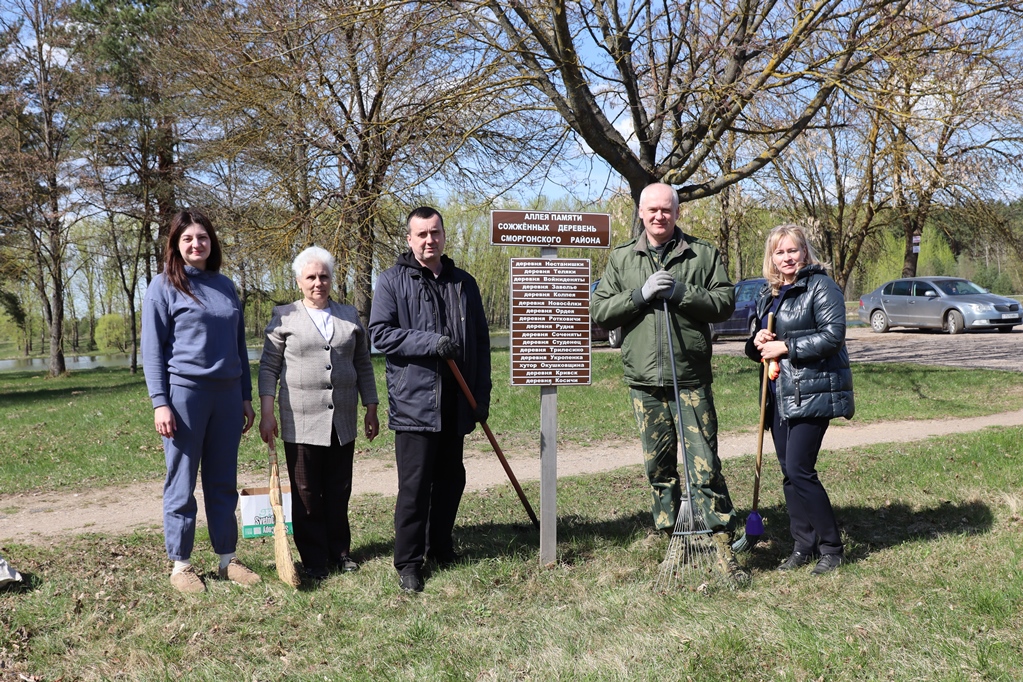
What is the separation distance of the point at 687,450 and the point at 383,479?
4.26 metres

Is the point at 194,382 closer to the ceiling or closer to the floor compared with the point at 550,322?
closer to the floor

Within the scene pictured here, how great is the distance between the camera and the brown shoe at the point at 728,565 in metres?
4.56

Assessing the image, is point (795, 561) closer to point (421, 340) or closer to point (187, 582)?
point (421, 340)

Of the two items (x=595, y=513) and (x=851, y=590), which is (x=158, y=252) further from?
(x=851, y=590)

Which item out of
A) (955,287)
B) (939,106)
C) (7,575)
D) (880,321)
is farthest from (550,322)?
(880,321)

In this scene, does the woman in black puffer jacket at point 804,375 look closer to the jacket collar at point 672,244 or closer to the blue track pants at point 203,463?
the jacket collar at point 672,244

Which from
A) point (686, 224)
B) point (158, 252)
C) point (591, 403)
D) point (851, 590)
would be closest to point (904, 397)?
point (591, 403)

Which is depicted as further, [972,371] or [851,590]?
[972,371]

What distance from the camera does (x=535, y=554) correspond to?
527 cm

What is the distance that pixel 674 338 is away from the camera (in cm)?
464

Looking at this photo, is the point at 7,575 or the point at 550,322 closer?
the point at 7,575

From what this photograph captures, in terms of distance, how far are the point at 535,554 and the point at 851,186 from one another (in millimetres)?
22547

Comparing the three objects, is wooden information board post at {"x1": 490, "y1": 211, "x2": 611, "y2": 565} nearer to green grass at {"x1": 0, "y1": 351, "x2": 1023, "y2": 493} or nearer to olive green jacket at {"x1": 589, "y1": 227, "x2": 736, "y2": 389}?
olive green jacket at {"x1": 589, "y1": 227, "x2": 736, "y2": 389}

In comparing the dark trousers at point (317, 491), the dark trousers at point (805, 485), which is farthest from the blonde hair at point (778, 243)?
the dark trousers at point (317, 491)
